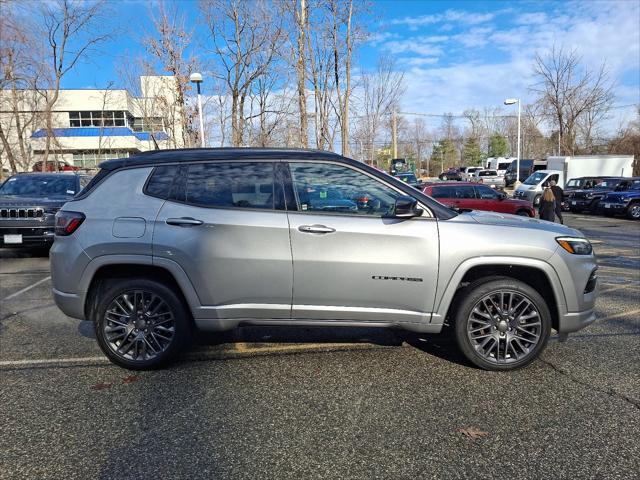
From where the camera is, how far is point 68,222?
3857 mm

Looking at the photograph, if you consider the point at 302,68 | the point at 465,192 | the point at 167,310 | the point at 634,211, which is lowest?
the point at 634,211

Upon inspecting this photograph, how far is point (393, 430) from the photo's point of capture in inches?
116

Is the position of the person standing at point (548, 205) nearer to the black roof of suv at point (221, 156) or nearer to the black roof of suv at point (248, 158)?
the black roof of suv at point (248, 158)

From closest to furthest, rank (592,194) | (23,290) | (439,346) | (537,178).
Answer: (439,346)
(23,290)
(592,194)
(537,178)

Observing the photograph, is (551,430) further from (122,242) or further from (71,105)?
(71,105)

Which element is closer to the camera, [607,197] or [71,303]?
[71,303]

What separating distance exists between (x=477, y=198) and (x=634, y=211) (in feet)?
28.8

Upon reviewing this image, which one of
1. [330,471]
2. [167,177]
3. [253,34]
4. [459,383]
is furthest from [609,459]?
[253,34]

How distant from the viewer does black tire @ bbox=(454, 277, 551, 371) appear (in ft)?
12.1

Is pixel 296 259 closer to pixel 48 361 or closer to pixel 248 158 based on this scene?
pixel 248 158

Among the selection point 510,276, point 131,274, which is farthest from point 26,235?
point 510,276

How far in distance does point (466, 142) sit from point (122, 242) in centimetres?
8172

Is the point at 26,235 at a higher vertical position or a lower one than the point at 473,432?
higher

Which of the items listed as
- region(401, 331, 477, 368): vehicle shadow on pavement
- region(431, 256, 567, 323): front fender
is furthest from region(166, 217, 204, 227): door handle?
region(401, 331, 477, 368): vehicle shadow on pavement
